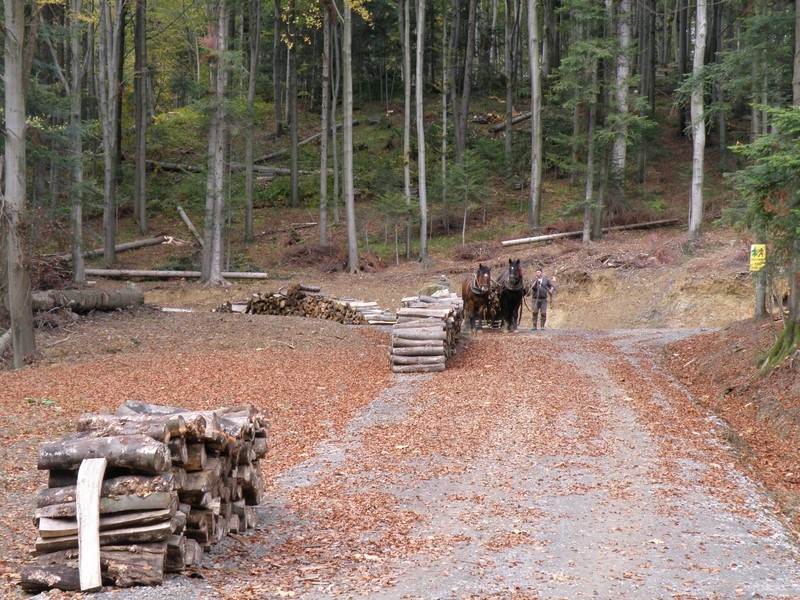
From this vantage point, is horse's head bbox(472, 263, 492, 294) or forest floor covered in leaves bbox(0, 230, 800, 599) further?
horse's head bbox(472, 263, 492, 294)

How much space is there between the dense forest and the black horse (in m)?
5.81

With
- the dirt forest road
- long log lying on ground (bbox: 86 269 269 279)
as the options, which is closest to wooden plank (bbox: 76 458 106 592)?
the dirt forest road

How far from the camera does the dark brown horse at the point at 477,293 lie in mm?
21594

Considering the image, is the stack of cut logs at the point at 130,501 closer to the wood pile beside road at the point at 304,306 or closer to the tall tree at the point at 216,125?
the wood pile beside road at the point at 304,306

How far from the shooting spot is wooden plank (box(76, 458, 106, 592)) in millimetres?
5410

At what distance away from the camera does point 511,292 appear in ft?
71.9

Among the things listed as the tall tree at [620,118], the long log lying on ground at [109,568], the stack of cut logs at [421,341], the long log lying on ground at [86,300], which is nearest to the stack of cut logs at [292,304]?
the long log lying on ground at [86,300]

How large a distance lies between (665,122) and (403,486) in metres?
43.4

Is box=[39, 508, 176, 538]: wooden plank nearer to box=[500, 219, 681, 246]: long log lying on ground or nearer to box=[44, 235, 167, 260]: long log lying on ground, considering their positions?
box=[500, 219, 681, 246]: long log lying on ground

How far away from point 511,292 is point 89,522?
56.5 ft

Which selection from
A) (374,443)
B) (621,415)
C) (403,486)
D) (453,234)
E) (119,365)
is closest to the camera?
(403,486)

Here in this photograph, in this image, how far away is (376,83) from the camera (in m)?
59.7

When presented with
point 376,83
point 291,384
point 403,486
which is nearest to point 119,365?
point 291,384

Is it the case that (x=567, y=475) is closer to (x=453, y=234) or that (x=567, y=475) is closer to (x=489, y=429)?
(x=489, y=429)
